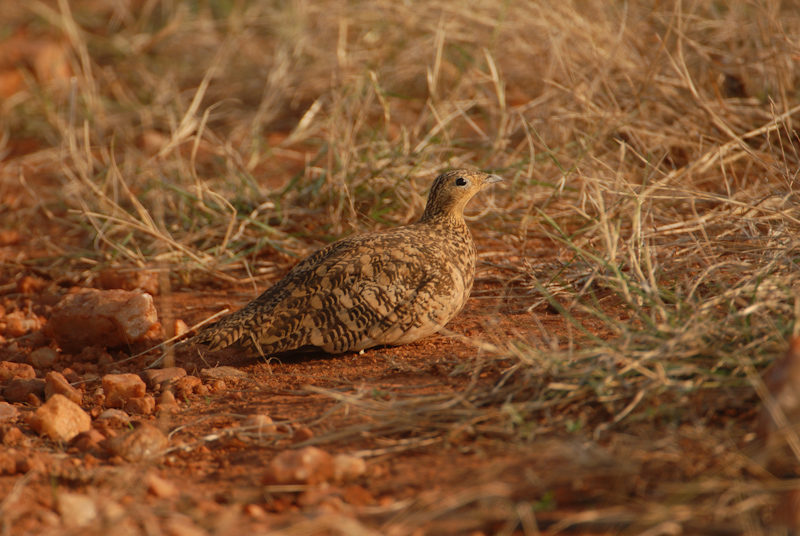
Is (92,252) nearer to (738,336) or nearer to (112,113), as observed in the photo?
(112,113)

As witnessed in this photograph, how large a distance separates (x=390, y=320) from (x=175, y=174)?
281 cm

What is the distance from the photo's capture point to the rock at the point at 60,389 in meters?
3.26

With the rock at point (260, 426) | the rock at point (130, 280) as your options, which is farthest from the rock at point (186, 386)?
the rock at point (130, 280)

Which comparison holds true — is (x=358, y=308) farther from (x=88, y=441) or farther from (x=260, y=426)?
(x=88, y=441)

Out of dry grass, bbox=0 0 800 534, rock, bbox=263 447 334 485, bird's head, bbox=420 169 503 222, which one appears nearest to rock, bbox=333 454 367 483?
rock, bbox=263 447 334 485

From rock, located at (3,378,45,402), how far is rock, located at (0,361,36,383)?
128mm

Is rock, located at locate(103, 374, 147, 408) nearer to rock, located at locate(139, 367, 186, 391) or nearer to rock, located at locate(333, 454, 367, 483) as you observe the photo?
rock, located at locate(139, 367, 186, 391)

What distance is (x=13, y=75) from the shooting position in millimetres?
7719

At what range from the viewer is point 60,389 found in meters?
3.30

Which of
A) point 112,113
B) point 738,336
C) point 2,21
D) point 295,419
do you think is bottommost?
point 295,419

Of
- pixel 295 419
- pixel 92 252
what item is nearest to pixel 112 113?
pixel 92 252

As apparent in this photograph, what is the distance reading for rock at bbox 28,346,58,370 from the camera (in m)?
3.80

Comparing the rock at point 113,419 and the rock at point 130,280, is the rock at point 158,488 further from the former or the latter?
the rock at point 130,280

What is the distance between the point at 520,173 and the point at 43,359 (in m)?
2.97
